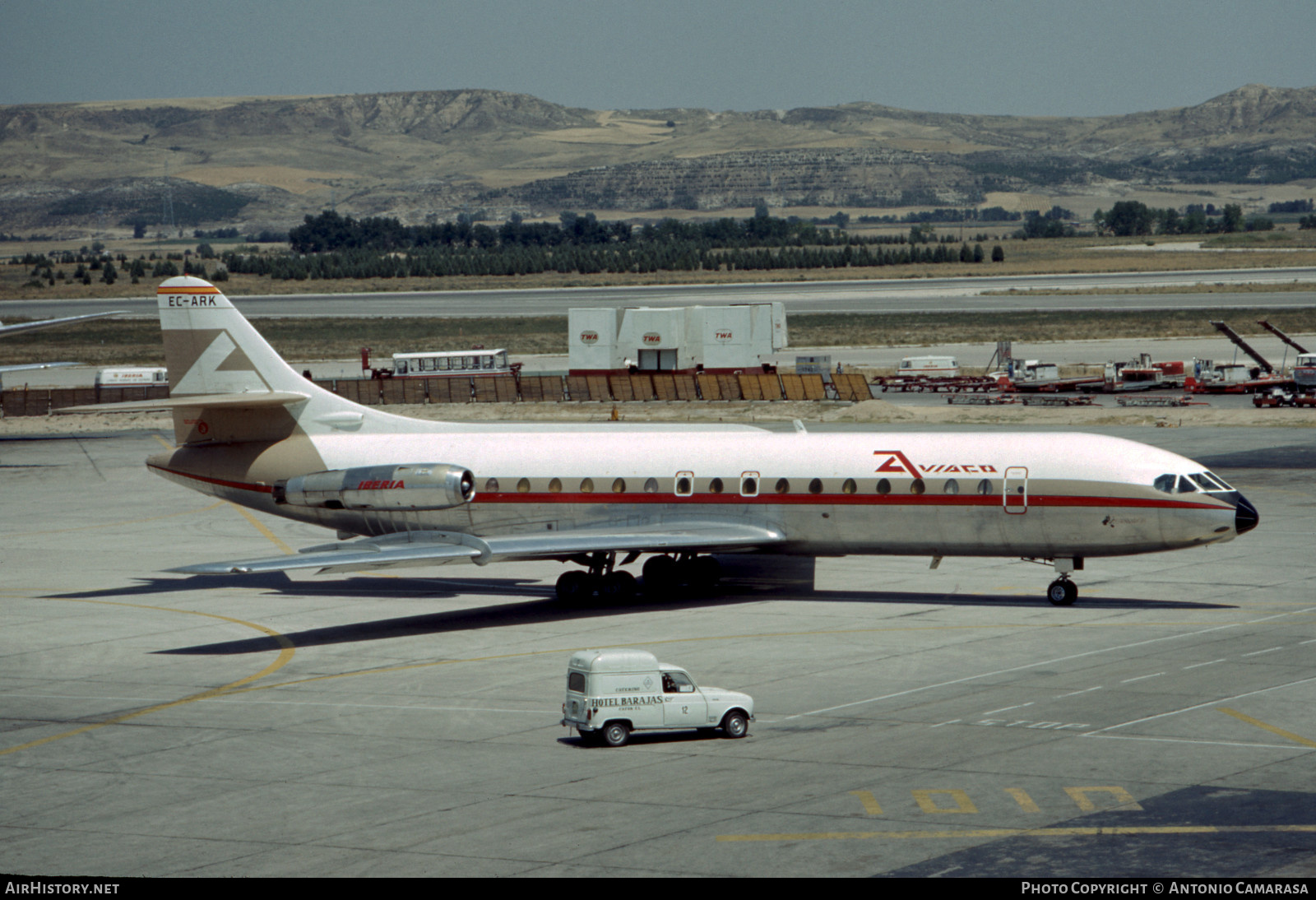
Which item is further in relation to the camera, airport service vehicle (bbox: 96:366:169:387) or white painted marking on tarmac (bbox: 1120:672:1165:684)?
airport service vehicle (bbox: 96:366:169:387)

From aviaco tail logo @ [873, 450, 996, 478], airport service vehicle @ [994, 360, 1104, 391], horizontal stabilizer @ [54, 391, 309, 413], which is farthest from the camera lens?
airport service vehicle @ [994, 360, 1104, 391]

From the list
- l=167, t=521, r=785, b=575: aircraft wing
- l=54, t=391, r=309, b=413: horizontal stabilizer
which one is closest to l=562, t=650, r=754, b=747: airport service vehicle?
l=167, t=521, r=785, b=575: aircraft wing

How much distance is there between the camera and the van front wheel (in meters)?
24.6

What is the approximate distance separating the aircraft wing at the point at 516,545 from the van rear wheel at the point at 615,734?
1103 centimetres

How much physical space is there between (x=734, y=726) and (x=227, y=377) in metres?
21.8

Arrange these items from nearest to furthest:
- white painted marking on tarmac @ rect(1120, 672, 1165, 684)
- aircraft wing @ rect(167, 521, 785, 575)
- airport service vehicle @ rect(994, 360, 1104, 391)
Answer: white painted marking on tarmac @ rect(1120, 672, 1165, 684) → aircraft wing @ rect(167, 521, 785, 575) → airport service vehicle @ rect(994, 360, 1104, 391)

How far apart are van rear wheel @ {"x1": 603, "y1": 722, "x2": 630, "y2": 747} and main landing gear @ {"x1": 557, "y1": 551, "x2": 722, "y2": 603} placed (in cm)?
1245

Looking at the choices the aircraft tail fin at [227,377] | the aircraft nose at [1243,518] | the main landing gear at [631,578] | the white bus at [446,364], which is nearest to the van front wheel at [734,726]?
the main landing gear at [631,578]

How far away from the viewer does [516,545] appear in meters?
35.7

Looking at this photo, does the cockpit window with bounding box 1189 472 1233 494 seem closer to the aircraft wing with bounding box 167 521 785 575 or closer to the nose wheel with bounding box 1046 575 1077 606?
the nose wheel with bounding box 1046 575 1077 606

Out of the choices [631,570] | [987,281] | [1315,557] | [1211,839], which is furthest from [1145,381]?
[987,281]

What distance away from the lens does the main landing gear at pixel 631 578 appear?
38.1m
